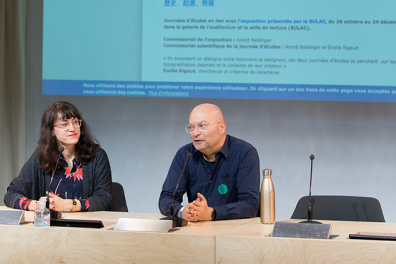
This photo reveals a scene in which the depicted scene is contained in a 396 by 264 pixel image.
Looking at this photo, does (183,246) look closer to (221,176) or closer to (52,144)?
(221,176)

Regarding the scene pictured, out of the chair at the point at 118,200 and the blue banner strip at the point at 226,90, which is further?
the blue banner strip at the point at 226,90

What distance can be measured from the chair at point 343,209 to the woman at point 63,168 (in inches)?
42.0

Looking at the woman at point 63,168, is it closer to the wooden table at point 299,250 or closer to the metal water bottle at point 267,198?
the metal water bottle at point 267,198

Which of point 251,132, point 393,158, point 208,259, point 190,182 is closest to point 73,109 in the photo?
point 190,182

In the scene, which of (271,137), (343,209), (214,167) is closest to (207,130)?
(214,167)

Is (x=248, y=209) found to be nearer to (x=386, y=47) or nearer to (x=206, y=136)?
(x=206, y=136)

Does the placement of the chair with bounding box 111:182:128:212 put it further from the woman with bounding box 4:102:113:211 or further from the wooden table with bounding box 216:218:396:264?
the wooden table with bounding box 216:218:396:264

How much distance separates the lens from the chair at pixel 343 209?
225 cm

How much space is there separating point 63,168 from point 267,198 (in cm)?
119

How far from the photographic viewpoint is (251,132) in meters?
3.51

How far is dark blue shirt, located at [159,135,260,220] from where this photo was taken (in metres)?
2.16

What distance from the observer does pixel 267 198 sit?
179 cm

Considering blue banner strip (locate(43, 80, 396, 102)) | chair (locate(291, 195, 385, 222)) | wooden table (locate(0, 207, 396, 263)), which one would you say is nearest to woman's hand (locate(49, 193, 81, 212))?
wooden table (locate(0, 207, 396, 263))

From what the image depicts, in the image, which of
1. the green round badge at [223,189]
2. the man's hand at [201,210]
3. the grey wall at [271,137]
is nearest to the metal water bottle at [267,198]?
the man's hand at [201,210]
